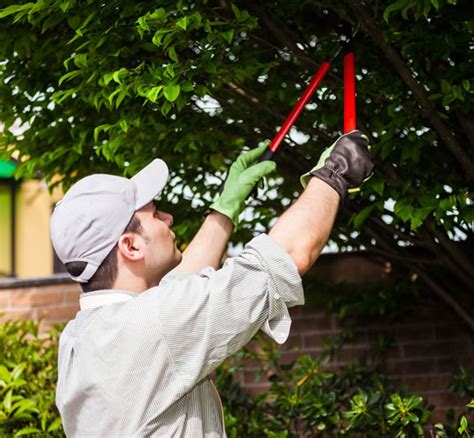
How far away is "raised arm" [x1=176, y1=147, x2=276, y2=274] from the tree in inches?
17.4

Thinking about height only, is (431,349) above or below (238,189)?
below

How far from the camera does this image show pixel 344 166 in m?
2.91

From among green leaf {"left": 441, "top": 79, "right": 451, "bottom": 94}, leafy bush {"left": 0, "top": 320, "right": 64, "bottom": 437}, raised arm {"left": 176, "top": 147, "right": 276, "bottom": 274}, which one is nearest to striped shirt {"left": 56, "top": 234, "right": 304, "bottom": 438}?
raised arm {"left": 176, "top": 147, "right": 276, "bottom": 274}

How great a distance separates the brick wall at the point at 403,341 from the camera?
5844mm

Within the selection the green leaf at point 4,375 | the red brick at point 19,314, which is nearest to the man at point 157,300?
the green leaf at point 4,375

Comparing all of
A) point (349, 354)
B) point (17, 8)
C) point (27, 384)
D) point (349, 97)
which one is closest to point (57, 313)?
point (27, 384)

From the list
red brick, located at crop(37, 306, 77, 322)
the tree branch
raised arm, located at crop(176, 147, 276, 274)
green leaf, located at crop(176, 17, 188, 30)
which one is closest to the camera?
raised arm, located at crop(176, 147, 276, 274)

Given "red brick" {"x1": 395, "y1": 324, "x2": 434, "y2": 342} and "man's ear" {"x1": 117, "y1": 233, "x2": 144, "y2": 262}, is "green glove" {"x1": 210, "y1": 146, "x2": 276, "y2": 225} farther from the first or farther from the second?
"red brick" {"x1": 395, "y1": 324, "x2": 434, "y2": 342}

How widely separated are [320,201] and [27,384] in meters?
3.49

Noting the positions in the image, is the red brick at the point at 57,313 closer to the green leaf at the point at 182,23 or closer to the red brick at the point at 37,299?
the red brick at the point at 37,299

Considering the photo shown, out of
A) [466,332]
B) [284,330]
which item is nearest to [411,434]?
[466,332]

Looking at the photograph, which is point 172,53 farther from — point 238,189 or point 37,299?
point 37,299

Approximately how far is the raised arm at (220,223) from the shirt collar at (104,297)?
1.82 feet

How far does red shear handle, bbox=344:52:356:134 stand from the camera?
10.9ft
